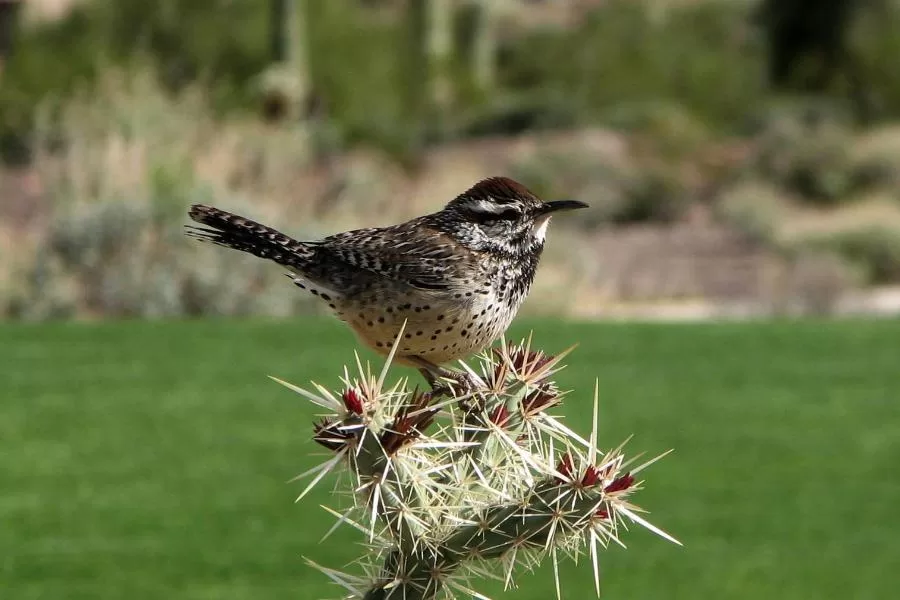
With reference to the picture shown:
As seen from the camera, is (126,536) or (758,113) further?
(758,113)

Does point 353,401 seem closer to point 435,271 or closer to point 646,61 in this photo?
point 435,271

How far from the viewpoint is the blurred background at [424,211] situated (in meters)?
8.83

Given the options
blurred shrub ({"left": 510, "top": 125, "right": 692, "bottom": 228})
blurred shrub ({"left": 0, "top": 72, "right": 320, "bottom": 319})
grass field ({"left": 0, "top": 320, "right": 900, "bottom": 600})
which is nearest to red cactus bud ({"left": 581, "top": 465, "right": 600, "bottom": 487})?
grass field ({"left": 0, "top": 320, "right": 900, "bottom": 600})

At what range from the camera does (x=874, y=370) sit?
13406mm

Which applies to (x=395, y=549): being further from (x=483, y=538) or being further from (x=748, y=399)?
(x=748, y=399)

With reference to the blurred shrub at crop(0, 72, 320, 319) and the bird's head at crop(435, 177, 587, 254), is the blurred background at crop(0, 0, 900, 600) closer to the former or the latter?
the blurred shrub at crop(0, 72, 320, 319)

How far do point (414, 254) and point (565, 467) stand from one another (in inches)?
15.6

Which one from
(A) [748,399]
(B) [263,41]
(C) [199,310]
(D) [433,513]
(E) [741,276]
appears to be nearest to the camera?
(D) [433,513]

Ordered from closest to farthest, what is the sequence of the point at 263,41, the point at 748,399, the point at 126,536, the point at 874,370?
1. the point at 126,536
2. the point at 748,399
3. the point at 874,370
4. the point at 263,41

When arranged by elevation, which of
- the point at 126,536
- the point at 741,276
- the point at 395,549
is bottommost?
the point at 741,276

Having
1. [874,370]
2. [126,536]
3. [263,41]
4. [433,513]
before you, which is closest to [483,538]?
[433,513]

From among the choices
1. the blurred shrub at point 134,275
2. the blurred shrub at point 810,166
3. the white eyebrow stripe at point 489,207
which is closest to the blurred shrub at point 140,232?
the blurred shrub at point 134,275

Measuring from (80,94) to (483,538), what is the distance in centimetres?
1891

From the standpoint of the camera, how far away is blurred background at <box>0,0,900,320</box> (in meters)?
A: 15.4
